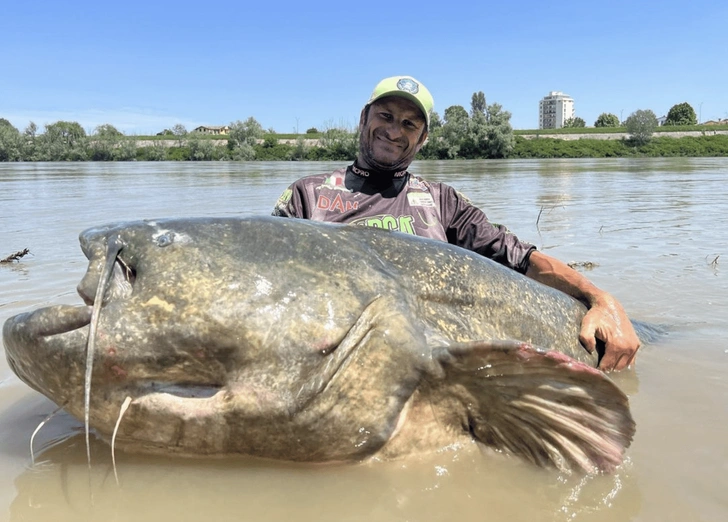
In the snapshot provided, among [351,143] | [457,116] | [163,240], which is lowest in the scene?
[163,240]

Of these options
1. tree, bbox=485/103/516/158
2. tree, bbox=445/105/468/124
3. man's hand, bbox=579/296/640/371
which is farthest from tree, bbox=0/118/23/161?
man's hand, bbox=579/296/640/371

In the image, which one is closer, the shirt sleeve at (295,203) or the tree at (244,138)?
the shirt sleeve at (295,203)

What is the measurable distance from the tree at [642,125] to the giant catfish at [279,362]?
73334 millimetres

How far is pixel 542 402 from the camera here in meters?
2.07

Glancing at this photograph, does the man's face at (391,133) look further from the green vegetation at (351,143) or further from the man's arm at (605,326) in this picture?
the green vegetation at (351,143)

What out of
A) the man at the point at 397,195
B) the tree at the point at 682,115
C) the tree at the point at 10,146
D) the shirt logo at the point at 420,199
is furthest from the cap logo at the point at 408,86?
the tree at the point at 682,115

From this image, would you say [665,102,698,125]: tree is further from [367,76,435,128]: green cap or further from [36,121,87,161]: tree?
[367,76,435,128]: green cap

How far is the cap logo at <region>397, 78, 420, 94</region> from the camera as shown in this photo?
3852mm

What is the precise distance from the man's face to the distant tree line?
58.6 m

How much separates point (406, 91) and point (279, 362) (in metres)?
2.51

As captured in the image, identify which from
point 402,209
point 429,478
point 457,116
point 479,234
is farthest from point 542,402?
point 457,116

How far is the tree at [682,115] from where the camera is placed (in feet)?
326

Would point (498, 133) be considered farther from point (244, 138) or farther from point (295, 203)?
point (295, 203)

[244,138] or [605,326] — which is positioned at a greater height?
[244,138]
